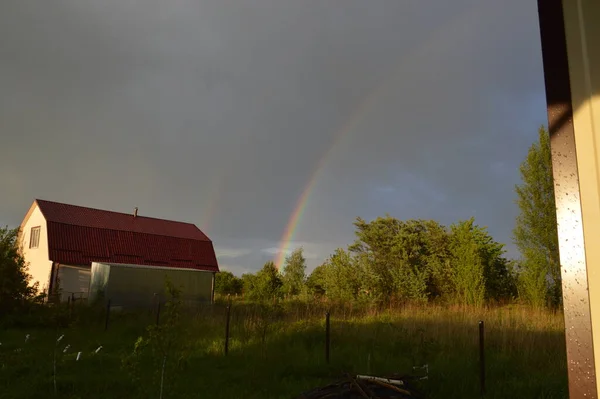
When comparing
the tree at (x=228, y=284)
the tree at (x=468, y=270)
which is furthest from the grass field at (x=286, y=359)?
the tree at (x=228, y=284)

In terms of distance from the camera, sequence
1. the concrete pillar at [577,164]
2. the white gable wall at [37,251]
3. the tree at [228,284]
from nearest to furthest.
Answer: the concrete pillar at [577,164]
the white gable wall at [37,251]
the tree at [228,284]

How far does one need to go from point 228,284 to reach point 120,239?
14.9 m

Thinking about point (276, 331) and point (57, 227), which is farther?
point (57, 227)

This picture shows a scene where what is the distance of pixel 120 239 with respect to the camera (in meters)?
26.5

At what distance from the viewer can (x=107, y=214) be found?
93.5 feet

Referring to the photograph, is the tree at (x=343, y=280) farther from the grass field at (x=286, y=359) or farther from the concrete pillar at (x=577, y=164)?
the concrete pillar at (x=577, y=164)

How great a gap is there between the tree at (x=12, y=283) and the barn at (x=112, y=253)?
6.03ft

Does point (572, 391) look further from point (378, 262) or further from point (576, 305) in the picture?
point (378, 262)

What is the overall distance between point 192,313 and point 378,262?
1219cm

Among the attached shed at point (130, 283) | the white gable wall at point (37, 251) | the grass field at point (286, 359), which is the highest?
the white gable wall at point (37, 251)

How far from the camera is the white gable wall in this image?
2322 cm

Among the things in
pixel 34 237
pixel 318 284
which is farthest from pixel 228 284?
pixel 34 237

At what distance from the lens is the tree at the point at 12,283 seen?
642 inches

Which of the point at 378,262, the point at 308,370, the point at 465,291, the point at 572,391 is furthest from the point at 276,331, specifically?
the point at 378,262
